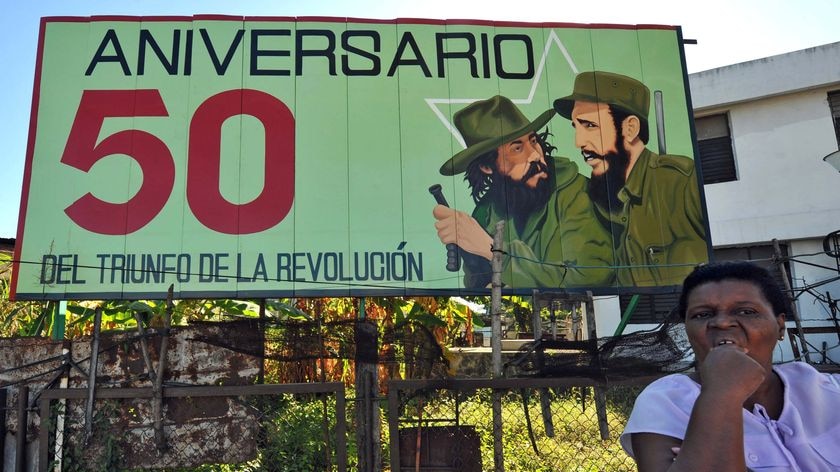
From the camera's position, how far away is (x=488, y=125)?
642 centimetres

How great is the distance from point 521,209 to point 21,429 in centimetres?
478

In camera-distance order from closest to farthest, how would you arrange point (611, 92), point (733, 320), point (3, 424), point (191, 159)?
point (733, 320)
point (3, 424)
point (191, 159)
point (611, 92)

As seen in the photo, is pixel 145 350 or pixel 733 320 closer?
pixel 733 320

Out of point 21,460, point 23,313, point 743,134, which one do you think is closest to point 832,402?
point 21,460

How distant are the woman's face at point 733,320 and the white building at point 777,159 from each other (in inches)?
399

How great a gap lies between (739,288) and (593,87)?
555 cm

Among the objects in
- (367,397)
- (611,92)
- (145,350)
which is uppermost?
(611,92)

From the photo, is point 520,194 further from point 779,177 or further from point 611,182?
point 779,177

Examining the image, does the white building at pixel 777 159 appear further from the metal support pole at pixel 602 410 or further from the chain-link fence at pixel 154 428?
the chain-link fence at pixel 154 428

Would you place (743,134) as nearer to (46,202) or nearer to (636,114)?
(636,114)

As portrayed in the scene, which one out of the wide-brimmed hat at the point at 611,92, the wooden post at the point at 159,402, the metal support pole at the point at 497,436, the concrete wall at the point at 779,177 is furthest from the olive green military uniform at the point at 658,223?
the concrete wall at the point at 779,177

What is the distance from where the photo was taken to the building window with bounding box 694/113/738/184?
1141cm

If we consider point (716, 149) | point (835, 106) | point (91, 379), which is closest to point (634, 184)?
point (91, 379)

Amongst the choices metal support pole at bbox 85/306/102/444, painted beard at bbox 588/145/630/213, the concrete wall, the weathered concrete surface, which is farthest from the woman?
the concrete wall
